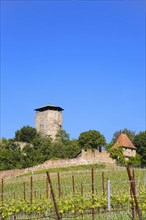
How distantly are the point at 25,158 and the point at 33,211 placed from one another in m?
34.6

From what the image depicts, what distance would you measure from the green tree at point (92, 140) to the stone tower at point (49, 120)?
8.08 meters

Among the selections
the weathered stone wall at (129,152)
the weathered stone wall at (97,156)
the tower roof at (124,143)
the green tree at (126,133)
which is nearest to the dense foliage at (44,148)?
the weathered stone wall at (129,152)

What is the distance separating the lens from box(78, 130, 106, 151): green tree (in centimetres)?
5047

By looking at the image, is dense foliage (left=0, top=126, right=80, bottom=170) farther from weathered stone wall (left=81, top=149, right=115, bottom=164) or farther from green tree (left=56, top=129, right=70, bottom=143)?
weathered stone wall (left=81, top=149, right=115, bottom=164)

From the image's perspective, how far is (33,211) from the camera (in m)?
10.3

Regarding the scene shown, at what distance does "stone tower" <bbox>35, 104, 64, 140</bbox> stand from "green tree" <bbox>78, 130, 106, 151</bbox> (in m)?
8.08

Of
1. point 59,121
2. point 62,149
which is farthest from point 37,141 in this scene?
point 59,121

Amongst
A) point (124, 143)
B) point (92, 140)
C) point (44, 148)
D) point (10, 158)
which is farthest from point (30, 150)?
point (124, 143)

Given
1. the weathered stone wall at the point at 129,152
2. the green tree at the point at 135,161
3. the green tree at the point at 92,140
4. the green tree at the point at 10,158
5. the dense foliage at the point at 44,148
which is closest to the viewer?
the green tree at the point at 10,158

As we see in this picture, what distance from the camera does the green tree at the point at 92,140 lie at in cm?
5047

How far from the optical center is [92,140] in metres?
50.5

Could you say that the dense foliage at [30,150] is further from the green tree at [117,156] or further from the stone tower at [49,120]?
the green tree at [117,156]

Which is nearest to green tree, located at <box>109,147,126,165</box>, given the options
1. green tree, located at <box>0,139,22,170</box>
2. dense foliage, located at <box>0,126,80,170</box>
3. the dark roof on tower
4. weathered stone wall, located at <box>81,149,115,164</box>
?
weathered stone wall, located at <box>81,149,115,164</box>

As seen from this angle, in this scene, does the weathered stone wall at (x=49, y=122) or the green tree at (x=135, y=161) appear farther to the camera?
the weathered stone wall at (x=49, y=122)
